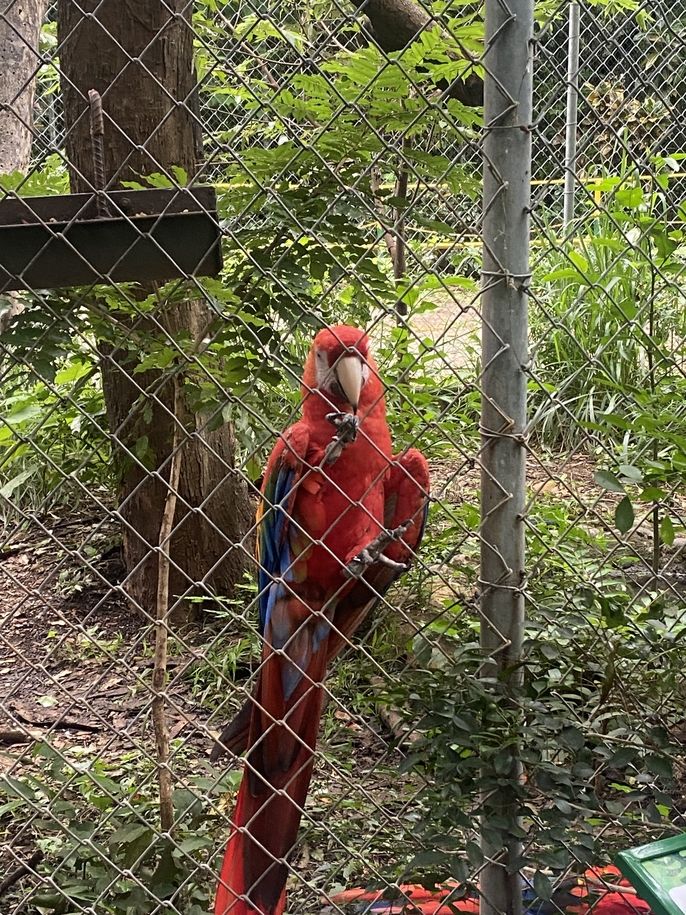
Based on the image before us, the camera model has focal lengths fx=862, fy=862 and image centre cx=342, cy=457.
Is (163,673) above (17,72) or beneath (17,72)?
beneath

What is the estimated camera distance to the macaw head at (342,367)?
1787mm

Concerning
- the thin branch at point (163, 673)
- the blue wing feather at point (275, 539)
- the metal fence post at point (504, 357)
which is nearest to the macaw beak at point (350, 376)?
the blue wing feather at point (275, 539)

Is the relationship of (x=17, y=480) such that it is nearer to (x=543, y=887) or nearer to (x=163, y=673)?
(x=163, y=673)

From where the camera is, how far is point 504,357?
1.30 meters

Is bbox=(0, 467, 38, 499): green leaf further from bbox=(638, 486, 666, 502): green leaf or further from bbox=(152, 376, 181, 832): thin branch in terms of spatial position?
bbox=(638, 486, 666, 502): green leaf

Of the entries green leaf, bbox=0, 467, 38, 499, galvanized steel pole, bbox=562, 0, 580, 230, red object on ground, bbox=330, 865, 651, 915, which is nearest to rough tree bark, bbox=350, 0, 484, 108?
galvanized steel pole, bbox=562, 0, 580, 230

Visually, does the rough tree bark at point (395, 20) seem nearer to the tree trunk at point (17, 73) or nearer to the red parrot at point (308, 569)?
the tree trunk at point (17, 73)

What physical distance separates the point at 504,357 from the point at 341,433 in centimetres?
53

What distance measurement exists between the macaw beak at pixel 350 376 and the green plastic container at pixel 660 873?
1.00 metres

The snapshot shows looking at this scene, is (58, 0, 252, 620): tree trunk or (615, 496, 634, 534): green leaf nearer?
(615, 496, 634, 534): green leaf

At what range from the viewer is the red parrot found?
156 cm

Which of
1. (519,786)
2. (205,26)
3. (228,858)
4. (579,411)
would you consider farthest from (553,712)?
(579,411)

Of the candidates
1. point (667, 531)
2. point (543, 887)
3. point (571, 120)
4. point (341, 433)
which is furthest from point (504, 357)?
point (571, 120)

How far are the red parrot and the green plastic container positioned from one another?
1.94ft
